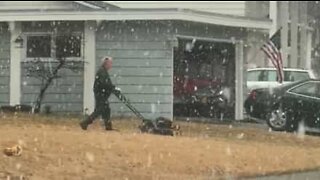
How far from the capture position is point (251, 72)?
87.1ft

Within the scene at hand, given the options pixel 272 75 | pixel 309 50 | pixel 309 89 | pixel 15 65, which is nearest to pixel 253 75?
pixel 272 75

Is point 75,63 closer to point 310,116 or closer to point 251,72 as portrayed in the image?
point 310,116

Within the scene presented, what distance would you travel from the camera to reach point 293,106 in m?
18.7

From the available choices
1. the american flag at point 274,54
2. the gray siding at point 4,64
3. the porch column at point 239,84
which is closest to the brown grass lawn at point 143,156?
the gray siding at point 4,64

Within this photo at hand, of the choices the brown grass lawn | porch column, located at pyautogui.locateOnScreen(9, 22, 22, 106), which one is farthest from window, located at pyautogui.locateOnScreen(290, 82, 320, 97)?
porch column, located at pyautogui.locateOnScreen(9, 22, 22, 106)

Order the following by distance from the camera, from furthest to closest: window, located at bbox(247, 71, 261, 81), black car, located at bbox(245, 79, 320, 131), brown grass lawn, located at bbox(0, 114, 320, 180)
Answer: window, located at bbox(247, 71, 261, 81)
black car, located at bbox(245, 79, 320, 131)
brown grass lawn, located at bbox(0, 114, 320, 180)

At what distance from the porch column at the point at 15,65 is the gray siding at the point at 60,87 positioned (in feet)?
0.51

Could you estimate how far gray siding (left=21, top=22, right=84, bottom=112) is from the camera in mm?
20594

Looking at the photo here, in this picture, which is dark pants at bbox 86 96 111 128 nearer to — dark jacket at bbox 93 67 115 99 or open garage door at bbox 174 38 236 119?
dark jacket at bbox 93 67 115 99

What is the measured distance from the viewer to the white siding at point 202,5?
27000mm

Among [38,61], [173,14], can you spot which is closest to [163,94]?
[173,14]

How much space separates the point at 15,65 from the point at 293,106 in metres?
7.54

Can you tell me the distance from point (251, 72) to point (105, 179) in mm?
17038

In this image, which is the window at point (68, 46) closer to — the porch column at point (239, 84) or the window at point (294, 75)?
the porch column at point (239, 84)
